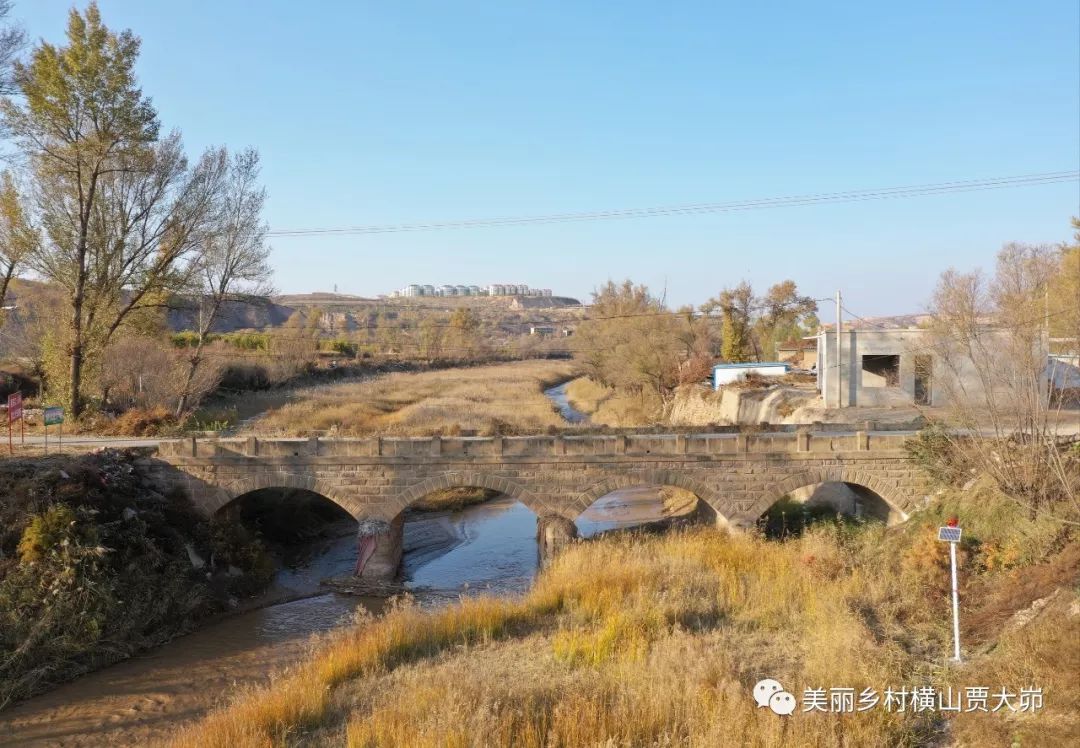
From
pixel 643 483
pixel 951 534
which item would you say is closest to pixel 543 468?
pixel 643 483

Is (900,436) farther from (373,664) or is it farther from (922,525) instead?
(373,664)

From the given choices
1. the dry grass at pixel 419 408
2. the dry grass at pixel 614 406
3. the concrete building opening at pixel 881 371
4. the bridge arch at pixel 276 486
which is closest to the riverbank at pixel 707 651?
the bridge arch at pixel 276 486

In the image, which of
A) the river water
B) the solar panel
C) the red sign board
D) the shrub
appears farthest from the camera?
the shrub

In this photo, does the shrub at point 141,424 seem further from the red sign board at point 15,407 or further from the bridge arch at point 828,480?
the bridge arch at point 828,480

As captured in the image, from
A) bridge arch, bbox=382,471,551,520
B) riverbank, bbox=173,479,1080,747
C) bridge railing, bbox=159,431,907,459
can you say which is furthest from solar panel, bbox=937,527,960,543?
bridge arch, bbox=382,471,551,520

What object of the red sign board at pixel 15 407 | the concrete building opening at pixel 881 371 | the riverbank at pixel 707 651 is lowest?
the riverbank at pixel 707 651

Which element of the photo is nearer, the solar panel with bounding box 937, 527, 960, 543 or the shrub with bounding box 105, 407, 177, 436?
the solar panel with bounding box 937, 527, 960, 543

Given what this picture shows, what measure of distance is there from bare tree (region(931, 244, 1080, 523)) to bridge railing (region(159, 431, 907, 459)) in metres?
2.33

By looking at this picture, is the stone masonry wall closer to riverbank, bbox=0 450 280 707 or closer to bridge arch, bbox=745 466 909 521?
bridge arch, bbox=745 466 909 521

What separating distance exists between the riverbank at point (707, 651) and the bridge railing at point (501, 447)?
2.49 metres

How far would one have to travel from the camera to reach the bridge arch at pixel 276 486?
747 inches

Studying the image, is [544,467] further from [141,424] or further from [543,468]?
[141,424]

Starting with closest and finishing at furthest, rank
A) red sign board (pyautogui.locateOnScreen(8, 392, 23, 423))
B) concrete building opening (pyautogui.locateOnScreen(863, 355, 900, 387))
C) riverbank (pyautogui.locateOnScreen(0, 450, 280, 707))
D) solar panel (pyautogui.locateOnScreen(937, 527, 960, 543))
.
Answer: solar panel (pyautogui.locateOnScreen(937, 527, 960, 543))
riverbank (pyautogui.locateOnScreen(0, 450, 280, 707))
red sign board (pyautogui.locateOnScreen(8, 392, 23, 423))
concrete building opening (pyautogui.locateOnScreen(863, 355, 900, 387))

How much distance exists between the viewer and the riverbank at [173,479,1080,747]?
337 inches
